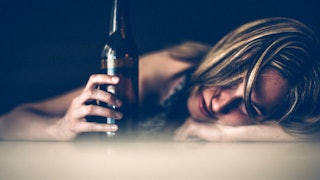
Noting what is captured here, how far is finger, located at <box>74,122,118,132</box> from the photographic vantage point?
4.06 ft

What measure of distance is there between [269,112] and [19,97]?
0.87 meters

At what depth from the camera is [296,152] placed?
1.17m

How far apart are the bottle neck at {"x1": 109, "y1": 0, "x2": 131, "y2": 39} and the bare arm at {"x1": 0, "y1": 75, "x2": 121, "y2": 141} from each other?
15 cm

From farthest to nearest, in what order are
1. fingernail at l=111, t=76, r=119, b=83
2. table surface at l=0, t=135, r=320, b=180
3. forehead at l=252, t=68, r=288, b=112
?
forehead at l=252, t=68, r=288, b=112 → fingernail at l=111, t=76, r=119, b=83 → table surface at l=0, t=135, r=320, b=180

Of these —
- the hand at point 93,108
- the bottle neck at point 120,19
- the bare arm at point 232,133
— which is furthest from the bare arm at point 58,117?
the bare arm at point 232,133

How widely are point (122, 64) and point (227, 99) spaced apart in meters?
0.37

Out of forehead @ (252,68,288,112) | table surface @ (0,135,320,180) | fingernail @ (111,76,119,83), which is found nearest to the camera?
table surface @ (0,135,320,180)

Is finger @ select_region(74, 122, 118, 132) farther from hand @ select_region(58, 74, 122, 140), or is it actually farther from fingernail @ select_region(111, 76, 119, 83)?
fingernail @ select_region(111, 76, 119, 83)

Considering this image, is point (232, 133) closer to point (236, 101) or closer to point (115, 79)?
point (236, 101)

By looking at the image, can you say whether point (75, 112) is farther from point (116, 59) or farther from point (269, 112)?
point (269, 112)

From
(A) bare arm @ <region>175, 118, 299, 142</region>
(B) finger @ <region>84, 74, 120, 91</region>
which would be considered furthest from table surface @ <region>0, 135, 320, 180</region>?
(B) finger @ <region>84, 74, 120, 91</region>

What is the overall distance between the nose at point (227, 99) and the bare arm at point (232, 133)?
0.06 m

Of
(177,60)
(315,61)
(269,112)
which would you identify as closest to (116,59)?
(177,60)

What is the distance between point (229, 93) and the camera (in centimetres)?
138
